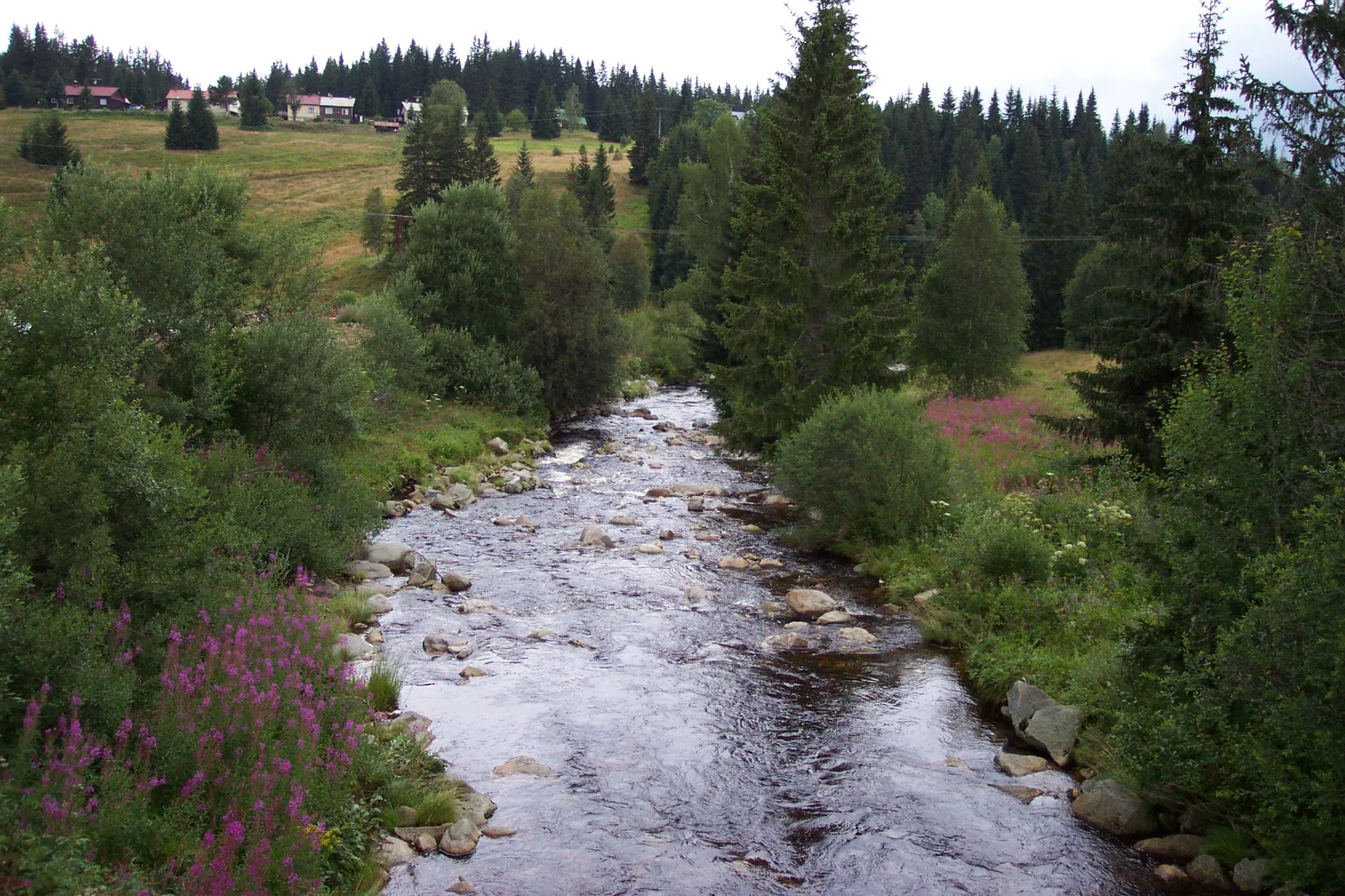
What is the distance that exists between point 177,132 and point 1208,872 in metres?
122

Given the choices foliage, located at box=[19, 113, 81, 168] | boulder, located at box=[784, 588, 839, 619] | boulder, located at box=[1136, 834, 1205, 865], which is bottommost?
boulder, located at box=[784, 588, 839, 619]

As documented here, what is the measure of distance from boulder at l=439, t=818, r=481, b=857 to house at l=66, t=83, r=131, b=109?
15543cm

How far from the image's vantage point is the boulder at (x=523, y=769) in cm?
1024

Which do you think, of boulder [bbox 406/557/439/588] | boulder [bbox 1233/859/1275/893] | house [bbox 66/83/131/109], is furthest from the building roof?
boulder [bbox 1233/859/1275/893]

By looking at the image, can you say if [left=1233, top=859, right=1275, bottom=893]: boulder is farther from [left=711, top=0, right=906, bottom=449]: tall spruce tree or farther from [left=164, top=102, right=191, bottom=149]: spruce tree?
[left=164, top=102, right=191, bottom=149]: spruce tree

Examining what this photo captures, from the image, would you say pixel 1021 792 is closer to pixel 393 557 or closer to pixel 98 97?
pixel 393 557

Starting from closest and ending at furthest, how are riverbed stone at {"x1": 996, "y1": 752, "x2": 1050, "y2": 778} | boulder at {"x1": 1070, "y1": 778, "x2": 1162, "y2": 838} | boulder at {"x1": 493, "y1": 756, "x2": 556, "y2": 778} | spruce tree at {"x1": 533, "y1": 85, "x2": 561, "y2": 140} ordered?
boulder at {"x1": 1070, "y1": 778, "x2": 1162, "y2": 838} → boulder at {"x1": 493, "y1": 756, "x2": 556, "y2": 778} → riverbed stone at {"x1": 996, "y1": 752, "x2": 1050, "y2": 778} → spruce tree at {"x1": 533, "y1": 85, "x2": 561, "y2": 140}

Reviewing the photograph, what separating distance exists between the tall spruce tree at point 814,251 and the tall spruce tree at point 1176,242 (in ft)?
25.5

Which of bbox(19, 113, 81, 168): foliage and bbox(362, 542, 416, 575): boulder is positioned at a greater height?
bbox(19, 113, 81, 168): foliage

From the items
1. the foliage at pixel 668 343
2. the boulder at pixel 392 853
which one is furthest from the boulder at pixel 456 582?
the foliage at pixel 668 343

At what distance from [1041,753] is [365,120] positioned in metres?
168

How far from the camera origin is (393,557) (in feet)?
59.3

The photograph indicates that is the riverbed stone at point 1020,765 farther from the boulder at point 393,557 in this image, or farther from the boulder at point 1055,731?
the boulder at point 393,557

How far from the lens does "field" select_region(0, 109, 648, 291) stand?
80000 mm
